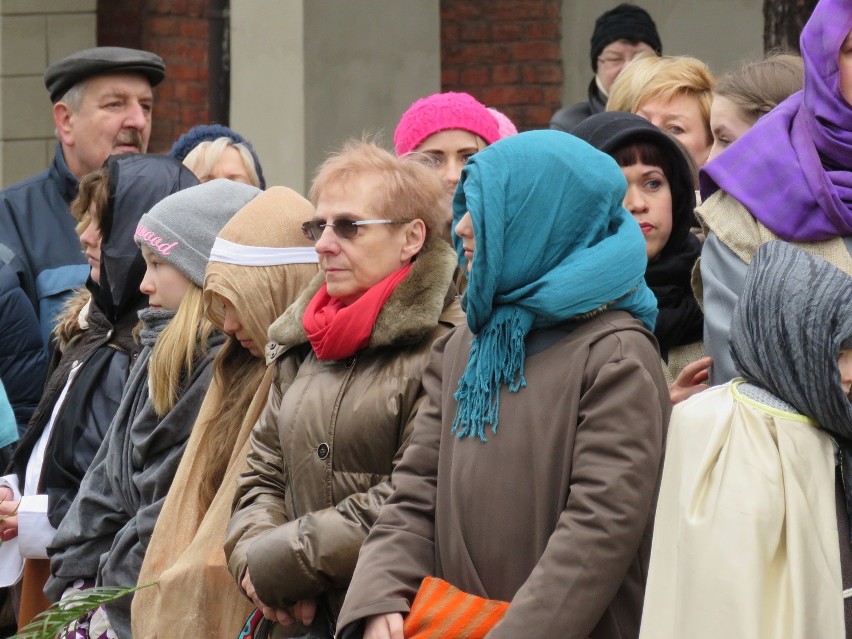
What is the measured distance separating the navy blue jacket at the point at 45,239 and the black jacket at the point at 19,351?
0.09 meters

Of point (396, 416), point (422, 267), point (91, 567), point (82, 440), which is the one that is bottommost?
point (91, 567)

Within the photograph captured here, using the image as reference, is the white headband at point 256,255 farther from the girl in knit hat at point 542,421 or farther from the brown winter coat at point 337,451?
the girl in knit hat at point 542,421

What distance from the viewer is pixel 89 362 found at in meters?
4.91

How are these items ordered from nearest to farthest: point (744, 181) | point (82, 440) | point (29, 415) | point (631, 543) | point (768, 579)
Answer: point (768, 579)
point (631, 543)
point (744, 181)
point (82, 440)
point (29, 415)

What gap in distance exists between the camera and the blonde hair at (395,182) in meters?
3.87

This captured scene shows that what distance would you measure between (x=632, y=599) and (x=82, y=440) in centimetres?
230

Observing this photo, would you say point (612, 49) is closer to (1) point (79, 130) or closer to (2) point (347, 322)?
(1) point (79, 130)

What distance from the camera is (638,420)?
302 cm

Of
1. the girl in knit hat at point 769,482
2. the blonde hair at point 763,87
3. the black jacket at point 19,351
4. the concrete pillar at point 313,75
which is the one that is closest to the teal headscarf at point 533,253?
the girl in knit hat at point 769,482

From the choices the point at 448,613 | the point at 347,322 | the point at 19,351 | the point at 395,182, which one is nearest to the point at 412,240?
the point at 395,182

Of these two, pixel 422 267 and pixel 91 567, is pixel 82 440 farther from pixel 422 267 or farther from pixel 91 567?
pixel 422 267

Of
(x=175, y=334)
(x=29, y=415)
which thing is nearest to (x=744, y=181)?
(x=175, y=334)

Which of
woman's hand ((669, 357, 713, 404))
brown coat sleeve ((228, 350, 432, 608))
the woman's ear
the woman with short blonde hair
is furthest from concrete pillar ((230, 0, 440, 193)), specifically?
woman's hand ((669, 357, 713, 404))

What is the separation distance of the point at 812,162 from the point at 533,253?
2.22 feet
